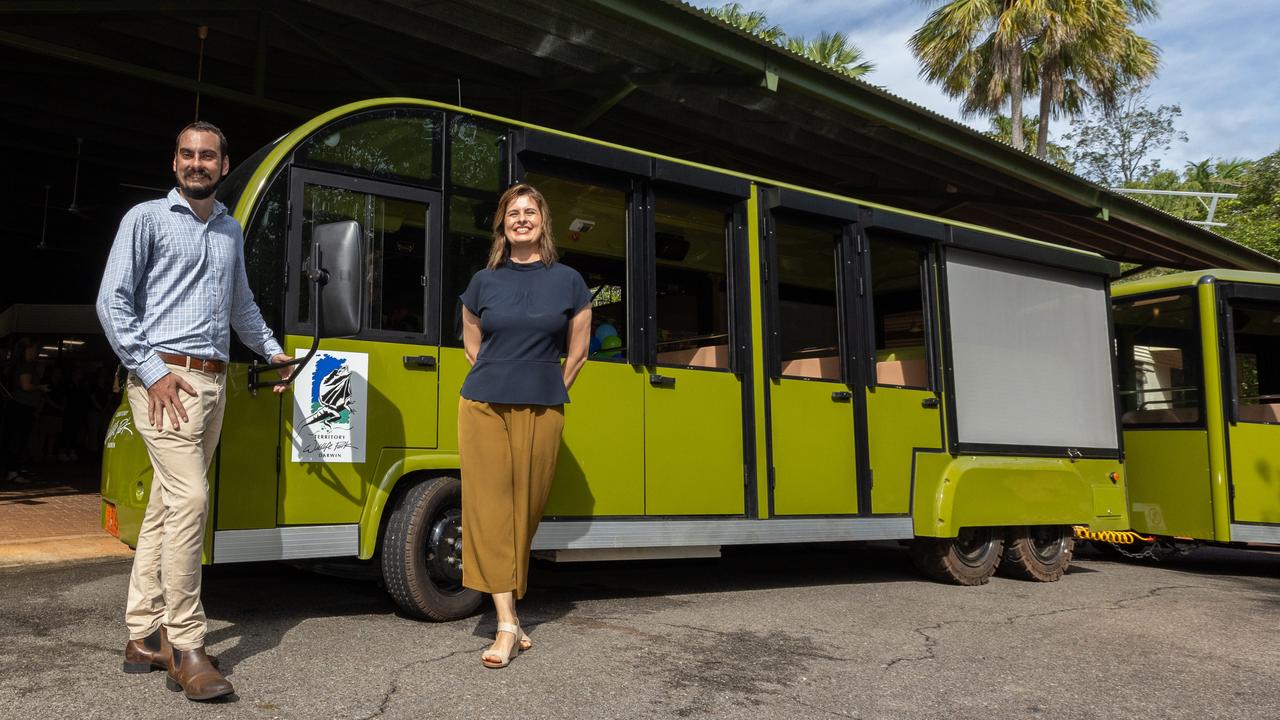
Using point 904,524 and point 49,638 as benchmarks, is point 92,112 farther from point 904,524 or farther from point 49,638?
point 904,524

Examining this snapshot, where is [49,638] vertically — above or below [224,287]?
below

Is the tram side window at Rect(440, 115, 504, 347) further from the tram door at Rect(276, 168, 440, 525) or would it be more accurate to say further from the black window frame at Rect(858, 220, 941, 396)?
the black window frame at Rect(858, 220, 941, 396)

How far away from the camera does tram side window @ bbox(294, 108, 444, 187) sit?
4496 millimetres

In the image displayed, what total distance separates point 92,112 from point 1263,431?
12.2 metres

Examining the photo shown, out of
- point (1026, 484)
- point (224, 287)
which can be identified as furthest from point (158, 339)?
point (1026, 484)

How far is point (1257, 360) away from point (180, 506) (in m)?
8.77

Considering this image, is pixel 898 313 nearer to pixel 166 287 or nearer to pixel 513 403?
pixel 513 403

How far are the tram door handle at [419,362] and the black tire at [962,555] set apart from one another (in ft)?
12.8

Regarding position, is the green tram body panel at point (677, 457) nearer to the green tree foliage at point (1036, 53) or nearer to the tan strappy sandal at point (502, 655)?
the tan strappy sandal at point (502, 655)

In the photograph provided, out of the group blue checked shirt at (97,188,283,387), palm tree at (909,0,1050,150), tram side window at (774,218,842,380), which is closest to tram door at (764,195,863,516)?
tram side window at (774,218,842,380)

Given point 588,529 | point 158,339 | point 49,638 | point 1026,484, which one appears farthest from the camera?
point 1026,484

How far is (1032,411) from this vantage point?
718 centimetres

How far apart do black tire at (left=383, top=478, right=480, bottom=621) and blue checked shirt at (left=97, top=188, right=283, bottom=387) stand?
4.20 feet

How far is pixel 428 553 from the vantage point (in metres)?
4.55
